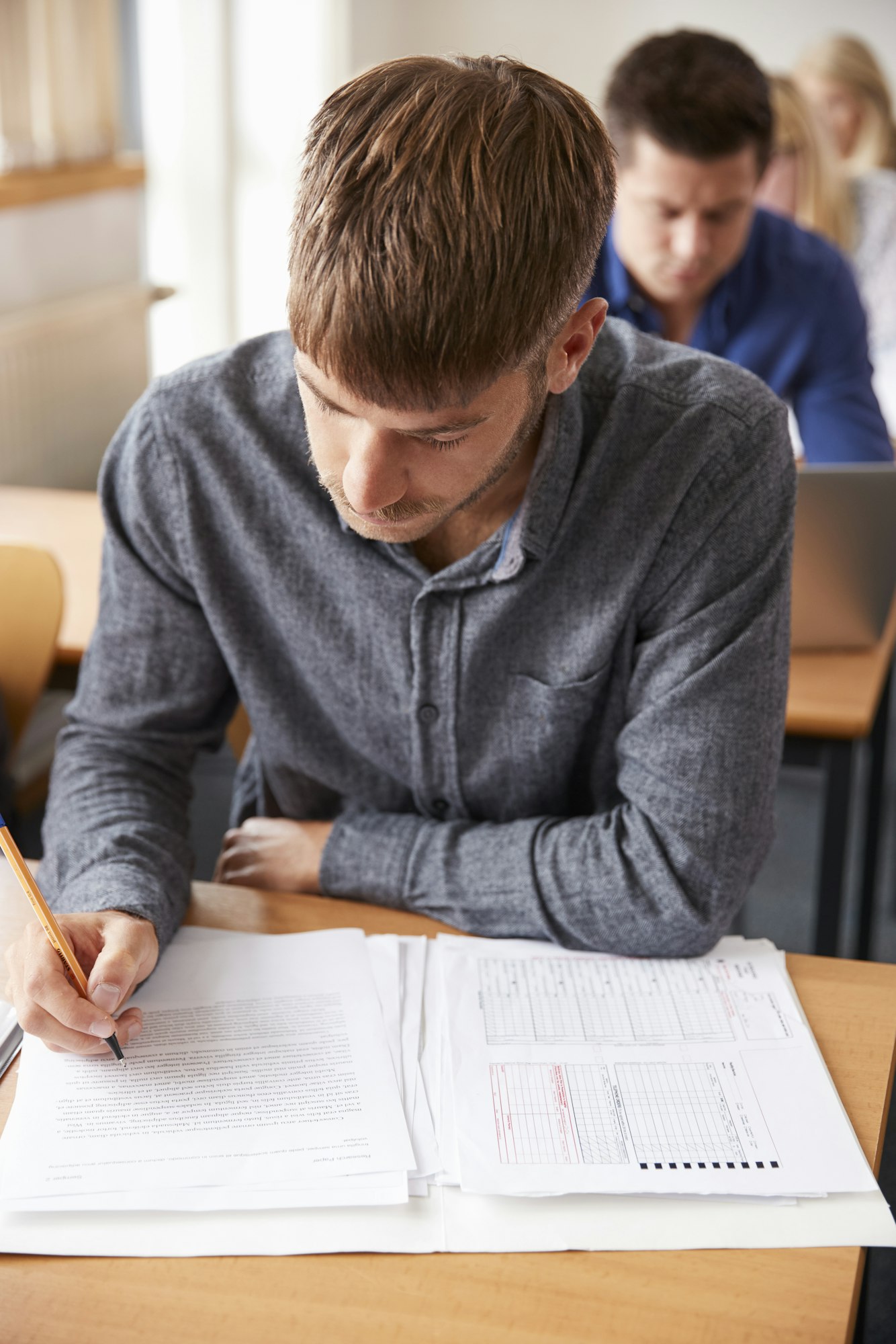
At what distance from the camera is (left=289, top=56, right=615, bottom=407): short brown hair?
78cm

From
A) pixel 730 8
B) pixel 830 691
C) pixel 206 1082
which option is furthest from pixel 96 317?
pixel 730 8

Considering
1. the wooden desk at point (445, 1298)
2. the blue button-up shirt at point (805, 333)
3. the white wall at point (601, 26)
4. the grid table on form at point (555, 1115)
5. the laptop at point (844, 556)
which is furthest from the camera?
the white wall at point (601, 26)

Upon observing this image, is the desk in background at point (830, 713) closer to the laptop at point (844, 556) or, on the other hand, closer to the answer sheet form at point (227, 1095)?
the laptop at point (844, 556)

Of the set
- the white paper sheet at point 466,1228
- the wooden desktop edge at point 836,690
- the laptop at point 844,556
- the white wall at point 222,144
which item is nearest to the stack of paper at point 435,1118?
the white paper sheet at point 466,1228

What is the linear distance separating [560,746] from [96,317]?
2.34 metres

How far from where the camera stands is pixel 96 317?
3.07 meters

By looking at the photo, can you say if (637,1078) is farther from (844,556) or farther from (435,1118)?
(844,556)

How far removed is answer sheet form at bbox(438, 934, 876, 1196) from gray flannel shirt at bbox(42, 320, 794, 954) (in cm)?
5

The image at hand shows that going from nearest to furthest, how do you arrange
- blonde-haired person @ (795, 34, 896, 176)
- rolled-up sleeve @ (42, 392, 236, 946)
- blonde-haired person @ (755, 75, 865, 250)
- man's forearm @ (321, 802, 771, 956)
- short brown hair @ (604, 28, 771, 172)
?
man's forearm @ (321, 802, 771, 956) < rolled-up sleeve @ (42, 392, 236, 946) < short brown hair @ (604, 28, 771, 172) < blonde-haired person @ (755, 75, 865, 250) < blonde-haired person @ (795, 34, 896, 176)

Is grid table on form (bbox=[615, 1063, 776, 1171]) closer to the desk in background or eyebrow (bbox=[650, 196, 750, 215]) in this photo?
the desk in background

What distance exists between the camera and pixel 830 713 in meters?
1.54

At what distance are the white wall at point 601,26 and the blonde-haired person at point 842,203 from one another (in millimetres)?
991

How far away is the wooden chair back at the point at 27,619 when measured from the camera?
1562 mm

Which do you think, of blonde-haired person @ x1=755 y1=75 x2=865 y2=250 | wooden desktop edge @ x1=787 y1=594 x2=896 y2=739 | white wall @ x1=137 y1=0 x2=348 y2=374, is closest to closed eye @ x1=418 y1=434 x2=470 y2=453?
wooden desktop edge @ x1=787 y1=594 x2=896 y2=739
